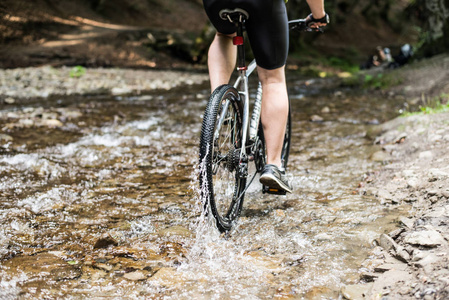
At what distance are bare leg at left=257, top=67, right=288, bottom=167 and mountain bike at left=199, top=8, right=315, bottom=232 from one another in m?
0.10

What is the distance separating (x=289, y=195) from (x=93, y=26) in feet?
57.9

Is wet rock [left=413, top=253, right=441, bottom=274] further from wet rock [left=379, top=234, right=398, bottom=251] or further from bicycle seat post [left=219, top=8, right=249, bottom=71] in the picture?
bicycle seat post [left=219, top=8, right=249, bottom=71]

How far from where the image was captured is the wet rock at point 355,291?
176 cm

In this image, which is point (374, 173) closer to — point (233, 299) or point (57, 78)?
point (233, 299)

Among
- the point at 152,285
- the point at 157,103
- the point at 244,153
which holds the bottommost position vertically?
the point at 157,103

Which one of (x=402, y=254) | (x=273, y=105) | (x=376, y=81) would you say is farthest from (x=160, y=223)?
(x=376, y=81)

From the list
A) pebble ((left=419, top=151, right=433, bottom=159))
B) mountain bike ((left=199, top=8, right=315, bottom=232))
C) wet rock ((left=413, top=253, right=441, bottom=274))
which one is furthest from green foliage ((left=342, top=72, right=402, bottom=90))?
wet rock ((left=413, top=253, right=441, bottom=274))

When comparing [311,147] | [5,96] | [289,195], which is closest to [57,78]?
[5,96]

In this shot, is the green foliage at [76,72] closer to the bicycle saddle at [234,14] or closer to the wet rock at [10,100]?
the wet rock at [10,100]

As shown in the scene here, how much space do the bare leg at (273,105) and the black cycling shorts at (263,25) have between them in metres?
0.07

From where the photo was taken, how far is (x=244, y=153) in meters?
2.62

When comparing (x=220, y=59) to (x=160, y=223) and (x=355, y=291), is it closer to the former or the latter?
(x=160, y=223)

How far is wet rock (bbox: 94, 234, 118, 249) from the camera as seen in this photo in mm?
2271

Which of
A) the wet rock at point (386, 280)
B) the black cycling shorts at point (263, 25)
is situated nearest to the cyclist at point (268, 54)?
the black cycling shorts at point (263, 25)
